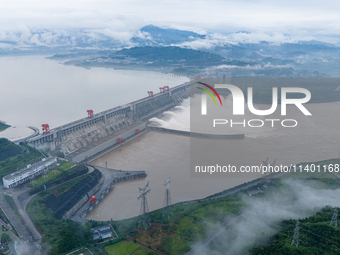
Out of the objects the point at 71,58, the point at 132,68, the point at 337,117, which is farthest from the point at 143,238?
the point at 71,58

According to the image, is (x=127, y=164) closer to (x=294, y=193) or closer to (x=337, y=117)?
(x=294, y=193)

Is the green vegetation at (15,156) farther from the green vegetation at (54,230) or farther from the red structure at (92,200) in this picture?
the red structure at (92,200)

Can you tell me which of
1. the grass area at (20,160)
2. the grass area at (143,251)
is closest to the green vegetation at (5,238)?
the grass area at (143,251)

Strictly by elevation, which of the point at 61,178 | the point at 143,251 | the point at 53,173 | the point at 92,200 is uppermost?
the point at 53,173

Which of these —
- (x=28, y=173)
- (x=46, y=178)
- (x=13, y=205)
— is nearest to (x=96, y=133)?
(x=46, y=178)

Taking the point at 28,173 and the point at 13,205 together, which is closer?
the point at 13,205

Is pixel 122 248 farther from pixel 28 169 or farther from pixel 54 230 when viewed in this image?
pixel 28 169

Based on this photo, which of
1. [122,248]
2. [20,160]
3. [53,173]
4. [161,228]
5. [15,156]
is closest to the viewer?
[122,248]

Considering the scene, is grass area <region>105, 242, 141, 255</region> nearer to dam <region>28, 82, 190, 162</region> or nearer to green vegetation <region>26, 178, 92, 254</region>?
green vegetation <region>26, 178, 92, 254</region>
